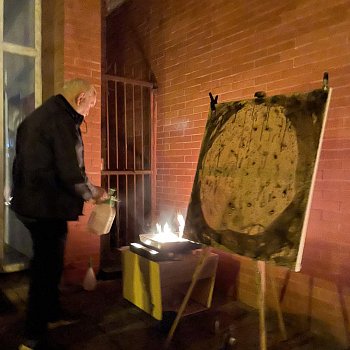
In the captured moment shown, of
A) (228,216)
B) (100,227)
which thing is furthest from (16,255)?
(228,216)

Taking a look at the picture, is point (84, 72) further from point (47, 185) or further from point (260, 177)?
point (260, 177)

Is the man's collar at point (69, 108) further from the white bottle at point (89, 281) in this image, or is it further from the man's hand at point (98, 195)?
the white bottle at point (89, 281)

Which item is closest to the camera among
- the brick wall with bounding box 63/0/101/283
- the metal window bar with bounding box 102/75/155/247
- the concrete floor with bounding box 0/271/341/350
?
the concrete floor with bounding box 0/271/341/350

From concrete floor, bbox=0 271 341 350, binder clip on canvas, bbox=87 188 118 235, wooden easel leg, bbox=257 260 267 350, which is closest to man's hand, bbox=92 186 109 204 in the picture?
binder clip on canvas, bbox=87 188 118 235

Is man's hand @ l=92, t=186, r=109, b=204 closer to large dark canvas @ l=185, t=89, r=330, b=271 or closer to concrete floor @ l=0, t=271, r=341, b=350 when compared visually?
large dark canvas @ l=185, t=89, r=330, b=271

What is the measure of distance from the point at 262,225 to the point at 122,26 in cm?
389

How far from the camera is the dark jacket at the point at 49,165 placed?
2.42 m

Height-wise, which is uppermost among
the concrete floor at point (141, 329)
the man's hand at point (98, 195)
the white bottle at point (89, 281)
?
the man's hand at point (98, 195)

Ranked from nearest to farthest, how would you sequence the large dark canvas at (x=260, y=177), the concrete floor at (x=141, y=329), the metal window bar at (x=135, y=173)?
the large dark canvas at (x=260, y=177), the concrete floor at (x=141, y=329), the metal window bar at (x=135, y=173)

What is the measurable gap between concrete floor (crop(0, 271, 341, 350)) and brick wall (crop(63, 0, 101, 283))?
453mm

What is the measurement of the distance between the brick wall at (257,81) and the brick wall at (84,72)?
819 millimetres

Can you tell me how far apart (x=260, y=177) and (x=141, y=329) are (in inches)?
59.8

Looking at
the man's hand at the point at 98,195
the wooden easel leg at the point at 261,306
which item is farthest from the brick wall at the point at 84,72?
the wooden easel leg at the point at 261,306

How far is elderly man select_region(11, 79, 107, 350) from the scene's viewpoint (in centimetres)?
243
